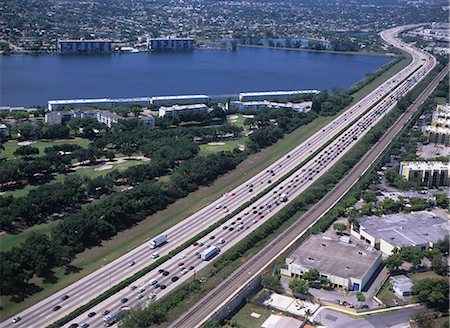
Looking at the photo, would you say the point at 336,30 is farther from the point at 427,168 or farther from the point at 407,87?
the point at 427,168

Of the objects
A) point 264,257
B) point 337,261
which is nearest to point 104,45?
point 264,257

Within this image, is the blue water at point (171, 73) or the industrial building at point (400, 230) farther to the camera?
the blue water at point (171, 73)

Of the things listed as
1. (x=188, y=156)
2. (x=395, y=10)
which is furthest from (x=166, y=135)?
(x=395, y=10)

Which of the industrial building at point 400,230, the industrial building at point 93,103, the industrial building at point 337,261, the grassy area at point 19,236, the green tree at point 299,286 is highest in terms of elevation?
the industrial building at point 93,103

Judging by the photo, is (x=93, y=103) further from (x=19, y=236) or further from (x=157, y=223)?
(x=19, y=236)

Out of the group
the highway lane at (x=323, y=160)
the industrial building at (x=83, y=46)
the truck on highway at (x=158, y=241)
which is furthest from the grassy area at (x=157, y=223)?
the industrial building at (x=83, y=46)

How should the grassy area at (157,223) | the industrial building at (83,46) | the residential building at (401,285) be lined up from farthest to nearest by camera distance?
the industrial building at (83,46) < the grassy area at (157,223) < the residential building at (401,285)

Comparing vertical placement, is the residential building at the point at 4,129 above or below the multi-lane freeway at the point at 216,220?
above

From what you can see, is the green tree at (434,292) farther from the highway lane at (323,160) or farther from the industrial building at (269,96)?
the industrial building at (269,96)
